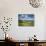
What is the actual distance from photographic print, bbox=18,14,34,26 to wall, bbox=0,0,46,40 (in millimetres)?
138

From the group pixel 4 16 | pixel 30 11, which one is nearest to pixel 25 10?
pixel 30 11

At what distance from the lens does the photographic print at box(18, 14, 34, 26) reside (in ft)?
19.6

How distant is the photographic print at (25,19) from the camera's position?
19.6 ft

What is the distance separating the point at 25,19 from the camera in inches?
236

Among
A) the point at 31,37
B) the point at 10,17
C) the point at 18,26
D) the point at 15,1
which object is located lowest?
the point at 31,37

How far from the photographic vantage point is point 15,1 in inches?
236

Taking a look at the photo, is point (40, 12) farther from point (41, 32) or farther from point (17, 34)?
point (17, 34)

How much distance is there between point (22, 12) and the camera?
598 cm

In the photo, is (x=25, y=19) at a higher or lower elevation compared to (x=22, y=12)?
lower

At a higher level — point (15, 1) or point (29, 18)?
point (15, 1)

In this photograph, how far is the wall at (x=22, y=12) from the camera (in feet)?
19.4

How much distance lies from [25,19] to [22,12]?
1.13 feet

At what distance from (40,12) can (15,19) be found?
3.86 feet

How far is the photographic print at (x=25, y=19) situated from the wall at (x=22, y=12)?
14 cm
